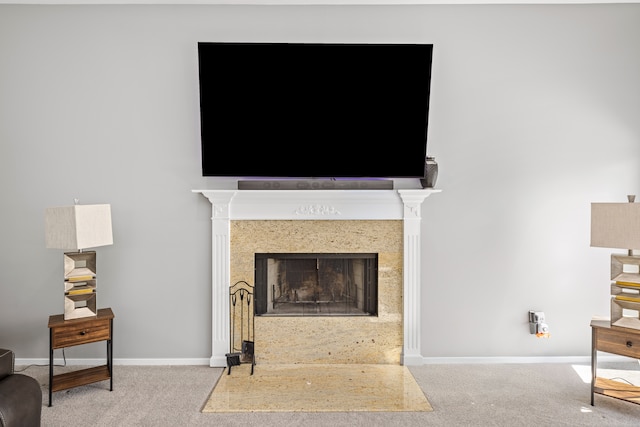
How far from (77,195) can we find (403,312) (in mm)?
2740

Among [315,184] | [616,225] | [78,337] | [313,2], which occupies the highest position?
[313,2]

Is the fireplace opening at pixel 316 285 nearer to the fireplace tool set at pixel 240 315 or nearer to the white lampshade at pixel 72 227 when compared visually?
the fireplace tool set at pixel 240 315

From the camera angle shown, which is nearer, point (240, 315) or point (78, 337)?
point (78, 337)

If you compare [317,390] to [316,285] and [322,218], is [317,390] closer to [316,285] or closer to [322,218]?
[316,285]

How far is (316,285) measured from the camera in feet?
11.3

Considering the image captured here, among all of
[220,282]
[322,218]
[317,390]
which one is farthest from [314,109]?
[317,390]

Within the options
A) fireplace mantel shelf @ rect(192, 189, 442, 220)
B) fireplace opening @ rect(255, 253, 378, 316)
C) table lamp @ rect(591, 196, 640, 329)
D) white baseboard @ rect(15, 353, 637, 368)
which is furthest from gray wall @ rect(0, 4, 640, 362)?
table lamp @ rect(591, 196, 640, 329)

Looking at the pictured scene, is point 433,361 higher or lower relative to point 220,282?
lower

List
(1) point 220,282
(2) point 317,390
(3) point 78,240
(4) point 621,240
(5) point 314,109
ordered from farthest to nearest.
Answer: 1. (1) point 220,282
2. (5) point 314,109
3. (2) point 317,390
4. (3) point 78,240
5. (4) point 621,240

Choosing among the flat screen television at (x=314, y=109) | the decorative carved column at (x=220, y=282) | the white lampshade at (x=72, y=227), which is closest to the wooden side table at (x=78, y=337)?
the white lampshade at (x=72, y=227)

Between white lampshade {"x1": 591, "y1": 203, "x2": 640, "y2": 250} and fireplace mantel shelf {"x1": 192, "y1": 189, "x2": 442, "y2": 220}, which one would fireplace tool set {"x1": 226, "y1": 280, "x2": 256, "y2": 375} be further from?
white lampshade {"x1": 591, "y1": 203, "x2": 640, "y2": 250}

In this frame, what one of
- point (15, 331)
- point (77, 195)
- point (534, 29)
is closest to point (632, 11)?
point (534, 29)

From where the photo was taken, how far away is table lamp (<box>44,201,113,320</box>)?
106 inches

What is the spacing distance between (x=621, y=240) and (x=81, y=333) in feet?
11.6
